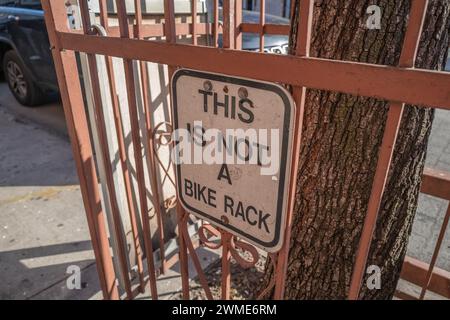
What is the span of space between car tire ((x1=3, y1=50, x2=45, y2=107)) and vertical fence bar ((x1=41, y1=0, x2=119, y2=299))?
179 inches

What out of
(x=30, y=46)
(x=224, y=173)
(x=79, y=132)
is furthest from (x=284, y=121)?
(x=30, y=46)

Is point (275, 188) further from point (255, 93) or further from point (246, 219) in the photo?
point (255, 93)

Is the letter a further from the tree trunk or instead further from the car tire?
the car tire

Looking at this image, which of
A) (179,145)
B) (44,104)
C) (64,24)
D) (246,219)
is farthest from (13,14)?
(246,219)

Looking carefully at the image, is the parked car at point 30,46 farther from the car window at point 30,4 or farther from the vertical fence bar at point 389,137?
the vertical fence bar at point 389,137

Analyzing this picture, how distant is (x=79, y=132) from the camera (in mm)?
1571

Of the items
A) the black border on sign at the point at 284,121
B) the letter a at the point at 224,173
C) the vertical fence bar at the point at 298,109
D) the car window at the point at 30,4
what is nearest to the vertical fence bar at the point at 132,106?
the black border on sign at the point at 284,121

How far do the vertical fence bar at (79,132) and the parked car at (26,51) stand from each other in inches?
137

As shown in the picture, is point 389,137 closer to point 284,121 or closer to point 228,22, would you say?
point 284,121

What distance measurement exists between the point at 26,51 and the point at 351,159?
16.7 ft

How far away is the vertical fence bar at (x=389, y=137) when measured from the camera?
0.69 meters

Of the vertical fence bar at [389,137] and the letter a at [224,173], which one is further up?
the vertical fence bar at [389,137]

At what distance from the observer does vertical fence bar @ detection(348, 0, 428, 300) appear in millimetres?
690
